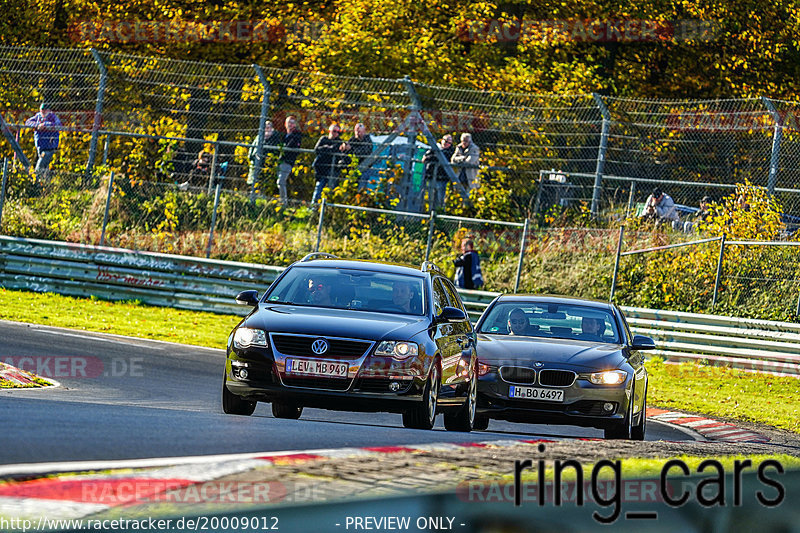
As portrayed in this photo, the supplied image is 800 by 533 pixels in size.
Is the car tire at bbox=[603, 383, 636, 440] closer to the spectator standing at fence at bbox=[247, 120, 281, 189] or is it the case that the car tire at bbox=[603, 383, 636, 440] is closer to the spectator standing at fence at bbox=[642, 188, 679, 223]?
the spectator standing at fence at bbox=[642, 188, 679, 223]

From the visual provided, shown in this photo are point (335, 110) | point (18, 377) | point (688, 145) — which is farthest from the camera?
point (335, 110)

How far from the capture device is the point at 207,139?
26.8m

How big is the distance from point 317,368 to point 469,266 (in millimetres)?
13540

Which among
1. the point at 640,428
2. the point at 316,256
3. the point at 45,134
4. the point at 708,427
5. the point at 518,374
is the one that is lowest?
the point at 708,427

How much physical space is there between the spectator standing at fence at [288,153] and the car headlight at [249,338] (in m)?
15.0

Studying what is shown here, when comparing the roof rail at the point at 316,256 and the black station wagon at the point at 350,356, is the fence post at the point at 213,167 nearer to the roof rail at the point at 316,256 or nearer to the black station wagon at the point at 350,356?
the roof rail at the point at 316,256

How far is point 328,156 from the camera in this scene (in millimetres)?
25938

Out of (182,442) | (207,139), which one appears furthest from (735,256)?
(182,442)

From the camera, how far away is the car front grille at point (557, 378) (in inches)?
486

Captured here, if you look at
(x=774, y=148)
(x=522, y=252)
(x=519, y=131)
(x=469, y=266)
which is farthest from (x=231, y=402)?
(x=519, y=131)

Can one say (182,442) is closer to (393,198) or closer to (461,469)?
(461,469)

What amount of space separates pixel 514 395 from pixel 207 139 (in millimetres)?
15748

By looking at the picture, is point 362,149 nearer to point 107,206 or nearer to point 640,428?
point 107,206

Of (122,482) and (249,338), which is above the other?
(122,482)
